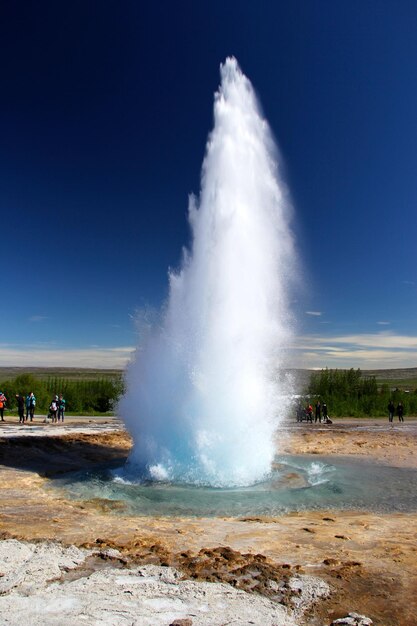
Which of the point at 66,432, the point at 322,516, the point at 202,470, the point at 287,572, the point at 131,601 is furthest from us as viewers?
the point at 66,432

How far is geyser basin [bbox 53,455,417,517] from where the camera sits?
366 inches

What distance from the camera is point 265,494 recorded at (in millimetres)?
10531

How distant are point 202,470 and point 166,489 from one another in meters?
1.30

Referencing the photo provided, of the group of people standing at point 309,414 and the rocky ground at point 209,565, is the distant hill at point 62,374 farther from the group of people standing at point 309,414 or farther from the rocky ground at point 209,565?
the rocky ground at point 209,565

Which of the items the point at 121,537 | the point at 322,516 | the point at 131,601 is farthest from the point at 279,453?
the point at 131,601

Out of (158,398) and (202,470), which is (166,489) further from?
(158,398)

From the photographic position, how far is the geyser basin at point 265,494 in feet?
30.5

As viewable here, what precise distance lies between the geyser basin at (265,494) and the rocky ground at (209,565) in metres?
0.66

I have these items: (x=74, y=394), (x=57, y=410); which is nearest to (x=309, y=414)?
(x=57, y=410)

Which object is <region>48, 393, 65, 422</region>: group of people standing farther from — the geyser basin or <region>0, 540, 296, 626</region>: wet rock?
<region>0, 540, 296, 626</region>: wet rock

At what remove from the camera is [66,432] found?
19.7 meters

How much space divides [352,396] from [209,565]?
36.9 m

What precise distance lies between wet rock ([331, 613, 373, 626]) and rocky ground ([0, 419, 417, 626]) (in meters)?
0.13

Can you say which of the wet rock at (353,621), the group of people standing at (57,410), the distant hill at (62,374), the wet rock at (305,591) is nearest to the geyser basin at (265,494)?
the wet rock at (305,591)
